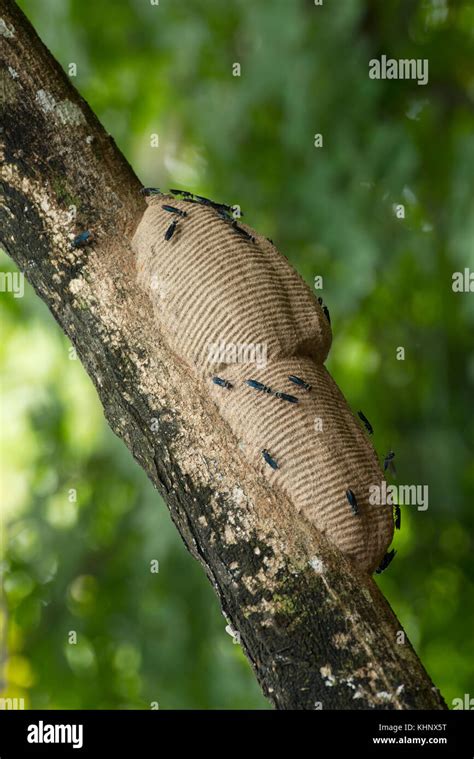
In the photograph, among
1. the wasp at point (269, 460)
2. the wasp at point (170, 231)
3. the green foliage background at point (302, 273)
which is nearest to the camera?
the wasp at point (269, 460)

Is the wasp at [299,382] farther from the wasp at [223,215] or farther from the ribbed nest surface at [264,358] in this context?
the wasp at [223,215]

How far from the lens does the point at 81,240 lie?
130 centimetres

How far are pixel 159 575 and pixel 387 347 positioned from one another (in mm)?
1168

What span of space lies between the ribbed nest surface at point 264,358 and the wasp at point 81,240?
0.08 metres

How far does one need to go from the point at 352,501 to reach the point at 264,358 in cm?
24

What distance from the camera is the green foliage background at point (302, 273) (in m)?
3.04

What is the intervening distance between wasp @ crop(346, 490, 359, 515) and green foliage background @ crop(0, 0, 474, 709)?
1752 mm

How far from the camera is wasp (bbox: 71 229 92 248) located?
130 centimetres

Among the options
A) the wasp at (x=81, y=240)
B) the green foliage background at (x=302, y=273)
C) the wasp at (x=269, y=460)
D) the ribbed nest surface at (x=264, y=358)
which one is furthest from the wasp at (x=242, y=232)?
the green foliage background at (x=302, y=273)

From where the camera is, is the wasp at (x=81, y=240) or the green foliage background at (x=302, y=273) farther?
the green foliage background at (x=302, y=273)

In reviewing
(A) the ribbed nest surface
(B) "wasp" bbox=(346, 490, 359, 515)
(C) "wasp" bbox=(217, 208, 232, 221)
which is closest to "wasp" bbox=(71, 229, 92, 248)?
(A) the ribbed nest surface

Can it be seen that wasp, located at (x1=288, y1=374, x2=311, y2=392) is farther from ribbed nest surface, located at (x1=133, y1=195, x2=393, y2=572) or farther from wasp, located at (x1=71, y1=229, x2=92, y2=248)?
wasp, located at (x1=71, y1=229, x2=92, y2=248)

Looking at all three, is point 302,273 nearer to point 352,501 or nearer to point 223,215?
point 223,215

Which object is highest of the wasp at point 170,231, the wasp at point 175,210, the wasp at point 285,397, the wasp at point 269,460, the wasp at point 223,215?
the wasp at point 223,215
